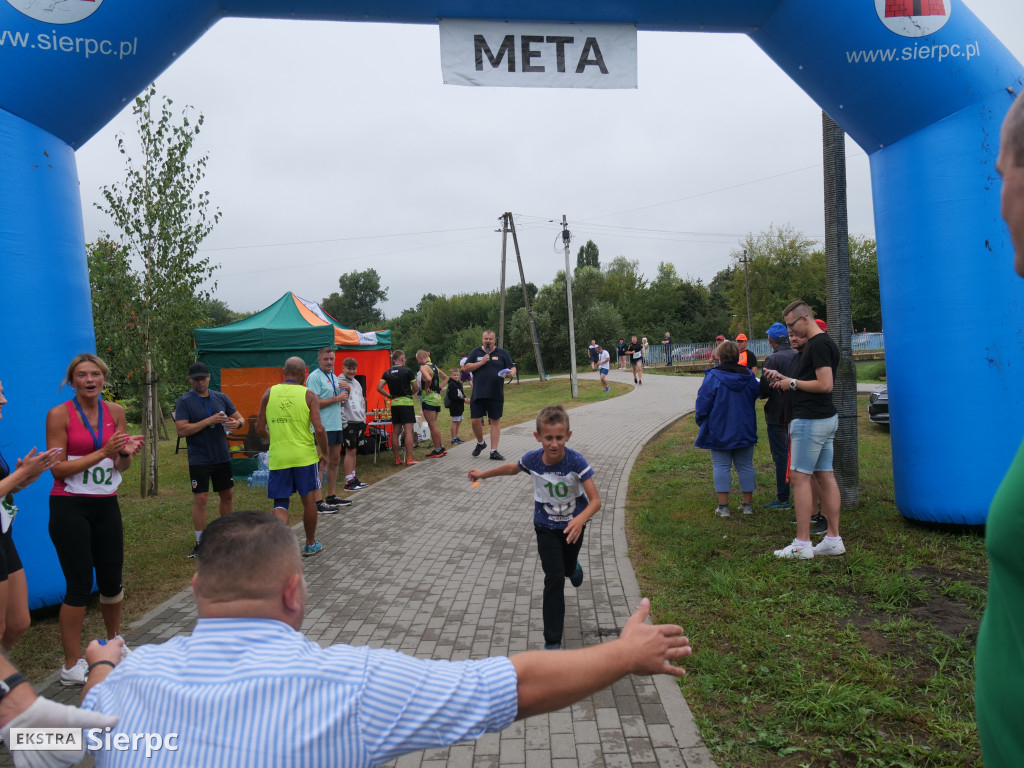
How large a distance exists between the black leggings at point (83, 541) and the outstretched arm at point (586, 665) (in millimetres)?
3604

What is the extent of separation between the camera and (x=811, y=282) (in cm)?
4881

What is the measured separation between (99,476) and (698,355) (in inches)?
1715

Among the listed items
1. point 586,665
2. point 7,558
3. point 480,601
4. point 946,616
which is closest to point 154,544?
point 7,558

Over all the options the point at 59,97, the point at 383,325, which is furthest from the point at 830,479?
the point at 383,325

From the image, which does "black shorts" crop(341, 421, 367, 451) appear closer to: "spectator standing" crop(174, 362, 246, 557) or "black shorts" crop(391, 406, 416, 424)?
"black shorts" crop(391, 406, 416, 424)

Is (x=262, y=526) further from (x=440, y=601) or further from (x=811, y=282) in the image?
(x=811, y=282)

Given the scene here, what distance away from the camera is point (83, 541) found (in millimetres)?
4008

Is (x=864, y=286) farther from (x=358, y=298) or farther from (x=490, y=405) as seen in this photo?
(x=358, y=298)

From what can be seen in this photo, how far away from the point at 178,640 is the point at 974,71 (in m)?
6.67

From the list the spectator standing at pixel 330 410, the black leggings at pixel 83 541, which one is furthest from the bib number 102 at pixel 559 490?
the spectator standing at pixel 330 410

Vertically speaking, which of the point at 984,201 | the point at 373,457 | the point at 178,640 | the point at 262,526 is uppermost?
the point at 984,201

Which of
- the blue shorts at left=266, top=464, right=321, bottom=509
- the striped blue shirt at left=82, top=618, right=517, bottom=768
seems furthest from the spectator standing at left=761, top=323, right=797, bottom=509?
the striped blue shirt at left=82, top=618, right=517, bottom=768

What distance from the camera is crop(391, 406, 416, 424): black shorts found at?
1150 cm

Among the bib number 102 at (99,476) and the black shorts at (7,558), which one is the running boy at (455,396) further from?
the black shorts at (7,558)
